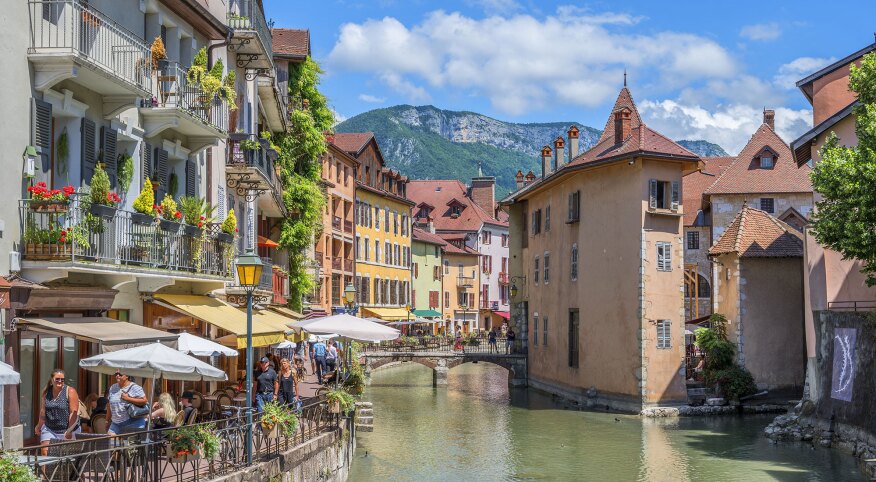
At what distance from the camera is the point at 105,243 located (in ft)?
56.1

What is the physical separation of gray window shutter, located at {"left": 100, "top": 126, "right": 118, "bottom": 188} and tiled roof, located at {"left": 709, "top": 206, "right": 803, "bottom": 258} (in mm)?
29404

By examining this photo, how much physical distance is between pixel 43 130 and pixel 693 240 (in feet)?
187

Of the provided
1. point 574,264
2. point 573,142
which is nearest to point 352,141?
point 573,142

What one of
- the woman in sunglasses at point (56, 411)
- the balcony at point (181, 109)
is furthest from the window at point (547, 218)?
the woman in sunglasses at point (56, 411)

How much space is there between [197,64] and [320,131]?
23.6 metres

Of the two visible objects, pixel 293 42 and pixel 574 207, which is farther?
pixel 574 207

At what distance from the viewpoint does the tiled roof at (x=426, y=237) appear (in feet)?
299

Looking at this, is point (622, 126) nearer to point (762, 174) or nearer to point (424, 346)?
point (762, 174)

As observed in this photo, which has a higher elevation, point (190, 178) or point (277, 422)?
point (190, 178)

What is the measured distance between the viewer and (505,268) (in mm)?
109500

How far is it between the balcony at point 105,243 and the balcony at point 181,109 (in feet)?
7.39


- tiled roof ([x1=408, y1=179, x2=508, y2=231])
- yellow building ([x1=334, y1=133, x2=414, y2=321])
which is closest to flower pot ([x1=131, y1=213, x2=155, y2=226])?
yellow building ([x1=334, y1=133, x2=414, y2=321])

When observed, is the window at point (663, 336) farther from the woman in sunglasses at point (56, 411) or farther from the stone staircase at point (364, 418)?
the woman in sunglasses at point (56, 411)

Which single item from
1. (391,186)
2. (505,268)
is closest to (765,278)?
(391,186)
